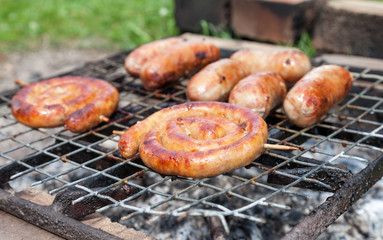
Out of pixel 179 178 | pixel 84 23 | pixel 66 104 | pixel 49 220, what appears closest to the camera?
pixel 49 220

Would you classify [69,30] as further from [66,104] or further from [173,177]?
[173,177]

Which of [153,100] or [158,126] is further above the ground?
[158,126]

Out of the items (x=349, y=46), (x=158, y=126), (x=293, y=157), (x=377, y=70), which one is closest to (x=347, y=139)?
(x=293, y=157)

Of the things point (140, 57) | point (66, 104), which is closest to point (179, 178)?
point (66, 104)

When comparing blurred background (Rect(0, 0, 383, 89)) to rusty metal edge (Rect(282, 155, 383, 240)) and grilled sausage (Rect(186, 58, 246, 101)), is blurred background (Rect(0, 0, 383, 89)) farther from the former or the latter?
rusty metal edge (Rect(282, 155, 383, 240))

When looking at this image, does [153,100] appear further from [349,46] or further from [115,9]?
[115,9]

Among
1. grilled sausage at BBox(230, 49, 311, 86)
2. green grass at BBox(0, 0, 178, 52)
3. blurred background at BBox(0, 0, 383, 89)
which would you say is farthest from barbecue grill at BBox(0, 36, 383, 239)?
green grass at BBox(0, 0, 178, 52)
